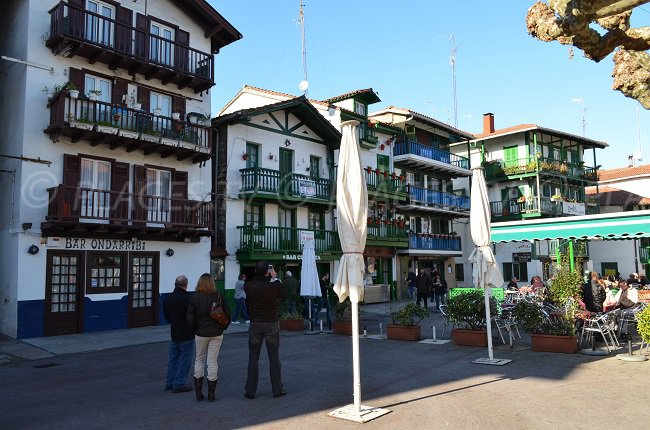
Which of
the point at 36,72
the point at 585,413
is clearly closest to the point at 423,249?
the point at 36,72

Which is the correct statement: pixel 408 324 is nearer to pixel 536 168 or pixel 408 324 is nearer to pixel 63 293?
pixel 63 293

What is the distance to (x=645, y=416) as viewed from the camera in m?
6.31

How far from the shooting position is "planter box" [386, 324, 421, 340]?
13.2 m

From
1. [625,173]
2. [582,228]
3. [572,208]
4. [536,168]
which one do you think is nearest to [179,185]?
[582,228]

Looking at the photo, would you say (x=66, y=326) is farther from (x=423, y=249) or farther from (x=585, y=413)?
(x=423, y=249)

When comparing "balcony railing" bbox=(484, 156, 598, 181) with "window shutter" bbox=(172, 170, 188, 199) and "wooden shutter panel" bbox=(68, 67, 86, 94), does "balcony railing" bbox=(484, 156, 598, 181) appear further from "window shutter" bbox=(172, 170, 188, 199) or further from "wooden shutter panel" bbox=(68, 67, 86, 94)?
"wooden shutter panel" bbox=(68, 67, 86, 94)

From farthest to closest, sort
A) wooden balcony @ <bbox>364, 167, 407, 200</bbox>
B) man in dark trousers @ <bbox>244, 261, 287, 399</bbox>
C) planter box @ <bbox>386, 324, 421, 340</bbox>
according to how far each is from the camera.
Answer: wooden balcony @ <bbox>364, 167, 407, 200</bbox>
planter box @ <bbox>386, 324, 421, 340</bbox>
man in dark trousers @ <bbox>244, 261, 287, 399</bbox>

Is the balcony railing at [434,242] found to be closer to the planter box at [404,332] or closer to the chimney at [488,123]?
the chimney at [488,123]

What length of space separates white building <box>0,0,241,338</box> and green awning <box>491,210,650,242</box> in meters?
11.0

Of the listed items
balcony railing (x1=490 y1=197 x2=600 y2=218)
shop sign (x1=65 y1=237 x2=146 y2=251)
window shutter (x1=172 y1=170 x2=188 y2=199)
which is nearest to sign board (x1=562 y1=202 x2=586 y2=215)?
balcony railing (x1=490 y1=197 x2=600 y2=218)

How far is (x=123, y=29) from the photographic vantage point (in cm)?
1758

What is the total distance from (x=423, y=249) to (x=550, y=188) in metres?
14.8

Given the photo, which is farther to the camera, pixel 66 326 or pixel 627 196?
pixel 627 196

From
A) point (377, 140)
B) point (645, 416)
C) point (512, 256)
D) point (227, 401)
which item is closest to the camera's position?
point (645, 416)
